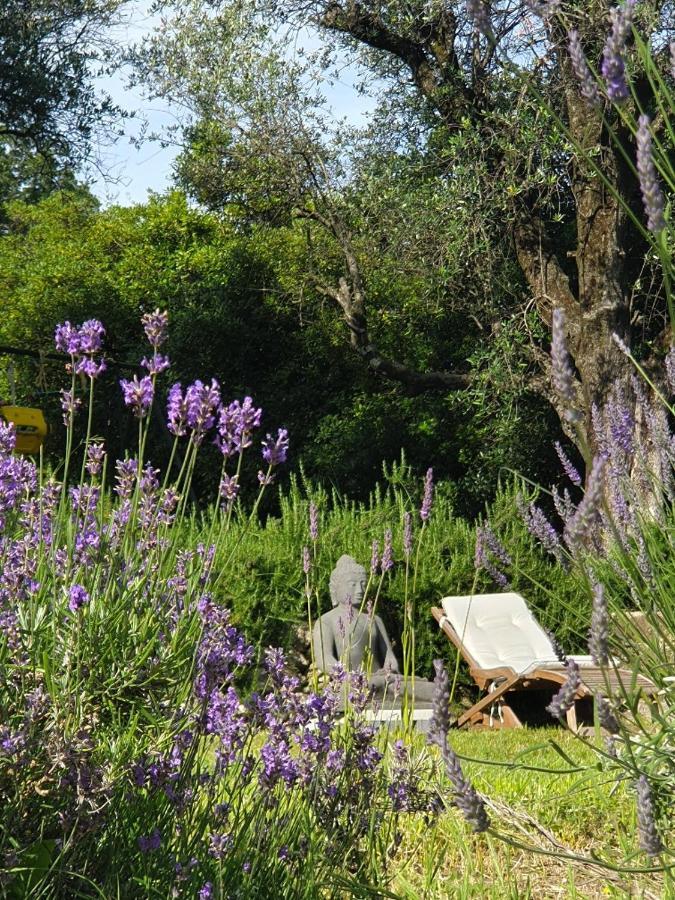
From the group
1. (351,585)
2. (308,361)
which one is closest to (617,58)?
(351,585)

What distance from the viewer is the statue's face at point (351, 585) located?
A: 771cm

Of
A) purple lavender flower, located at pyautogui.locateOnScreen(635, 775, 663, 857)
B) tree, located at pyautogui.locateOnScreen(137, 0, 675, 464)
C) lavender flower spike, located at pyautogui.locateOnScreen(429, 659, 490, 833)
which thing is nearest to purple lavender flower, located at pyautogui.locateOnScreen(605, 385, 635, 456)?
purple lavender flower, located at pyautogui.locateOnScreen(635, 775, 663, 857)

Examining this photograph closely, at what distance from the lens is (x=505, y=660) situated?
8.07 metres

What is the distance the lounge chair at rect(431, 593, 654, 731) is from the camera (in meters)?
7.44

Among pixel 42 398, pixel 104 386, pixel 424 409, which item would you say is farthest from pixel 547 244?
pixel 42 398

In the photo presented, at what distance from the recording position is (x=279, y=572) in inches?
335

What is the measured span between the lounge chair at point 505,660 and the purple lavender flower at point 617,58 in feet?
19.6

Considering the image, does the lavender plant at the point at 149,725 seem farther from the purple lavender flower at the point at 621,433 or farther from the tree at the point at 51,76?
the tree at the point at 51,76

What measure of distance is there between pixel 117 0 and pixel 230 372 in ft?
16.3

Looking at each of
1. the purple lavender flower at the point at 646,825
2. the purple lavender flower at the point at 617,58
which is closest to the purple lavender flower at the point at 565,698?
the purple lavender flower at the point at 646,825

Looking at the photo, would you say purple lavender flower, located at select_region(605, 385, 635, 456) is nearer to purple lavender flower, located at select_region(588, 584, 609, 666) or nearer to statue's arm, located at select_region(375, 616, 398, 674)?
purple lavender flower, located at select_region(588, 584, 609, 666)

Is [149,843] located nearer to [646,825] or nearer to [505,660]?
[646,825]

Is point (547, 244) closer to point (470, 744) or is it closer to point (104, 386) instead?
point (470, 744)

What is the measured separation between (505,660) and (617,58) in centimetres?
719
